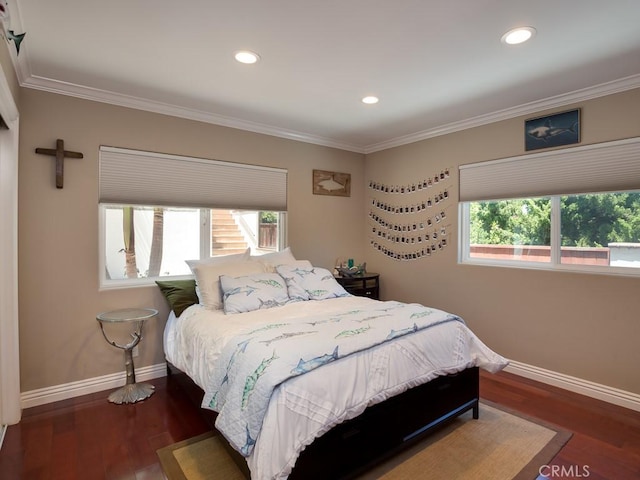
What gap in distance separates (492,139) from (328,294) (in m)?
2.09

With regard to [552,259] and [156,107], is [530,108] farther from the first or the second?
[156,107]

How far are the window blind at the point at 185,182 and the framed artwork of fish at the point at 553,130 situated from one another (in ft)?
7.71

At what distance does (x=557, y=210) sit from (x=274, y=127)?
274 cm

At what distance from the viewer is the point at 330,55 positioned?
228cm

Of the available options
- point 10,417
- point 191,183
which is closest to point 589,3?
point 191,183

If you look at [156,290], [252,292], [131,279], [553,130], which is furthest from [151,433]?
[553,130]

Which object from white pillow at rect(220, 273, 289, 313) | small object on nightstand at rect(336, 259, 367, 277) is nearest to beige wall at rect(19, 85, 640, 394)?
white pillow at rect(220, 273, 289, 313)

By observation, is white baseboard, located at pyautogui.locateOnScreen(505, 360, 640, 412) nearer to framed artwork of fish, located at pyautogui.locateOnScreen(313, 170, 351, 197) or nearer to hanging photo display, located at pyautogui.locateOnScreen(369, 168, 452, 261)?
hanging photo display, located at pyautogui.locateOnScreen(369, 168, 452, 261)

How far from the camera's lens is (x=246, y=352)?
1812mm

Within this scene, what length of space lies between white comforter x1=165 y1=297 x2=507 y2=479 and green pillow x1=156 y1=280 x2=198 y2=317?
105 mm

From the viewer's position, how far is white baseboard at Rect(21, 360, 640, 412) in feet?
8.63

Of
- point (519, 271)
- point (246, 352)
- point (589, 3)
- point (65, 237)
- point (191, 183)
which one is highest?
point (589, 3)

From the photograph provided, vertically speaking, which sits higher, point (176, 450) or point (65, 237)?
point (65, 237)

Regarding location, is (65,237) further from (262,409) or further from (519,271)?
(519,271)
